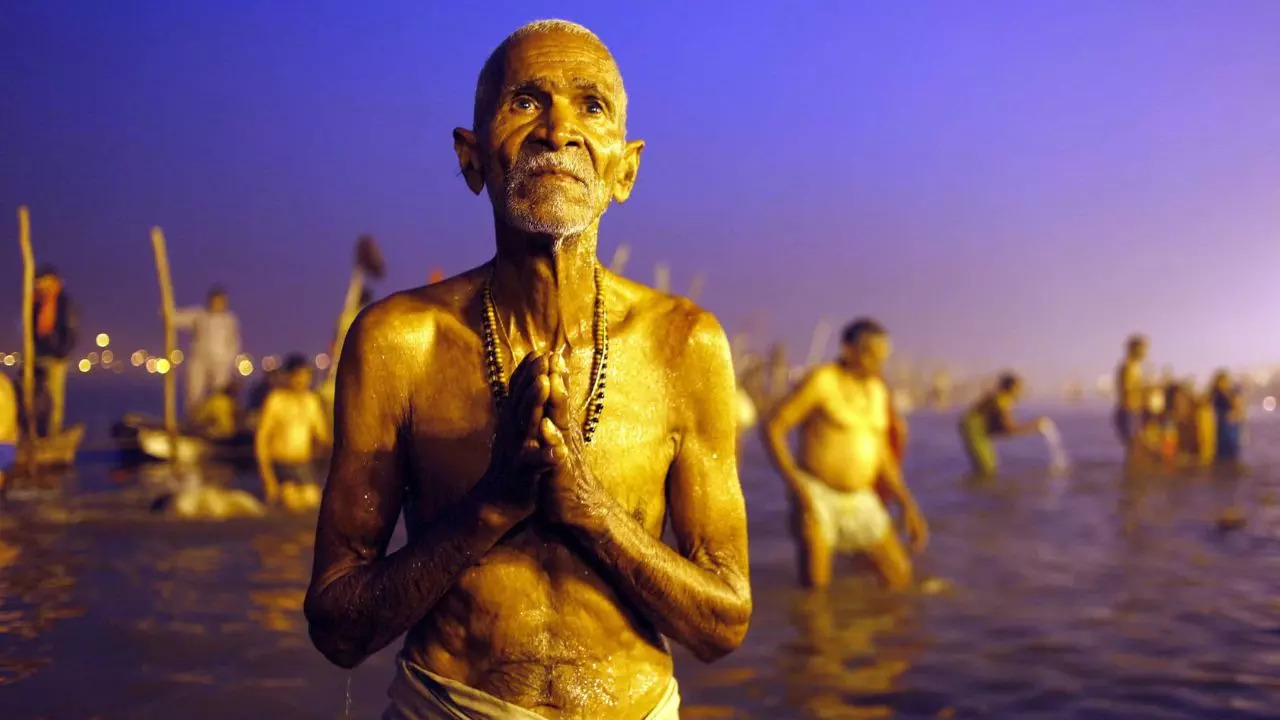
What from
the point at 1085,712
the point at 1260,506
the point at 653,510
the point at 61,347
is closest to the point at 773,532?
the point at 1085,712

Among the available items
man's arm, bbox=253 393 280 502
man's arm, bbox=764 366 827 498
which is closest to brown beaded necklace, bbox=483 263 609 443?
man's arm, bbox=764 366 827 498

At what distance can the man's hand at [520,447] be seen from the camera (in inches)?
65.9

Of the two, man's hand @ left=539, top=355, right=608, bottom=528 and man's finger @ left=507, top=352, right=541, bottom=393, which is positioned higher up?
man's finger @ left=507, top=352, right=541, bottom=393

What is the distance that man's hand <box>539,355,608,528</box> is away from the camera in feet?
5.55

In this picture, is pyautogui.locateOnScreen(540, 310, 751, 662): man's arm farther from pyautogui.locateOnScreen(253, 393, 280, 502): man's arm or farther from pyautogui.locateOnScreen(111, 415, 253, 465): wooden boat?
pyautogui.locateOnScreen(111, 415, 253, 465): wooden boat

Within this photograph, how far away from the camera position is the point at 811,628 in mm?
7258

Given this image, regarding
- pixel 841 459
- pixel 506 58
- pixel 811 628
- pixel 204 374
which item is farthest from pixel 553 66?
pixel 204 374

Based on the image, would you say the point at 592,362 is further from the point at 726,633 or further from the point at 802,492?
the point at 802,492

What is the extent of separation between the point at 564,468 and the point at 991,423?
54.7 ft

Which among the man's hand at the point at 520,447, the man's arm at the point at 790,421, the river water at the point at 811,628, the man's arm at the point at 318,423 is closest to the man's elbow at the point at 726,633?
the man's hand at the point at 520,447

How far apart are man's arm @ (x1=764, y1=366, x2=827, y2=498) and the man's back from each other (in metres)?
6.18

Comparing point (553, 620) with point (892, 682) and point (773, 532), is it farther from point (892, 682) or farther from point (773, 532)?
point (773, 532)

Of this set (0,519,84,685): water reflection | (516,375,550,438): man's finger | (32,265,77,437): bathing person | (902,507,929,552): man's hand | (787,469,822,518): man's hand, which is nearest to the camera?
(516,375,550,438): man's finger

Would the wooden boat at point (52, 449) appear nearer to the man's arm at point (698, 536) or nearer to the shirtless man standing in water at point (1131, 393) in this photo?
the man's arm at point (698, 536)
